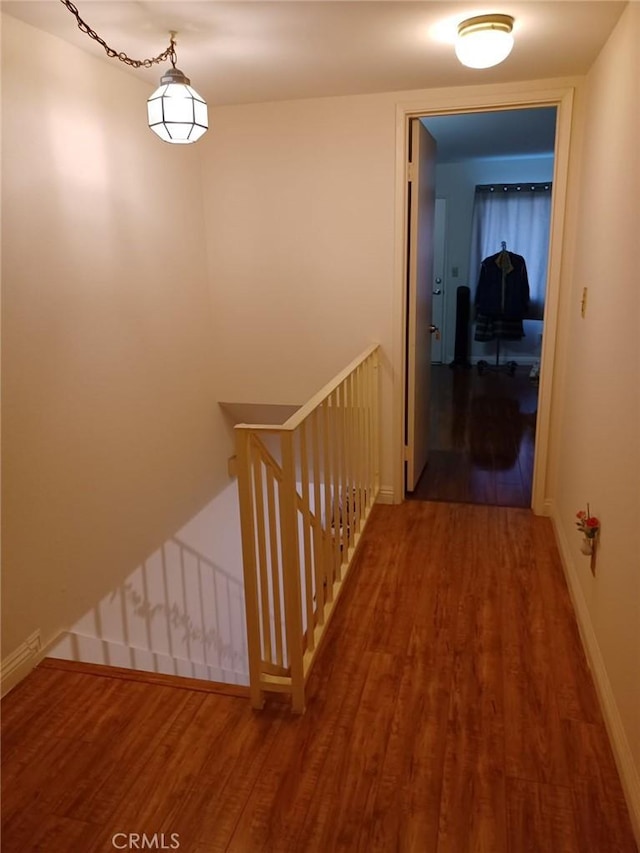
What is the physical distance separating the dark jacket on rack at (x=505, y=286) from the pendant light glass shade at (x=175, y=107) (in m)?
5.48

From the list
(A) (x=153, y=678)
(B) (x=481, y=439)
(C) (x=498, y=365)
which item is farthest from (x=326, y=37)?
(C) (x=498, y=365)

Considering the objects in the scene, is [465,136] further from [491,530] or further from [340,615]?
[340,615]

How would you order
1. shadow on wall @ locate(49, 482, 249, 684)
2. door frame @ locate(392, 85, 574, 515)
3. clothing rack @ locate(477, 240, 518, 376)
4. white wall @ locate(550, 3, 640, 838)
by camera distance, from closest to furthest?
white wall @ locate(550, 3, 640, 838)
shadow on wall @ locate(49, 482, 249, 684)
door frame @ locate(392, 85, 574, 515)
clothing rack @ locate(477, 240, 518, 376)

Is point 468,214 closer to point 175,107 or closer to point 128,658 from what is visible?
point 175,107

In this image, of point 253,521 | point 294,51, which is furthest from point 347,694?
point 294,51

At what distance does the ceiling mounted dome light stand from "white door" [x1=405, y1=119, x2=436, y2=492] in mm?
1055

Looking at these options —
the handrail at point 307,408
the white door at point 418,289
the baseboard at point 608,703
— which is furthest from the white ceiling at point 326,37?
the baseboard at point 608,703

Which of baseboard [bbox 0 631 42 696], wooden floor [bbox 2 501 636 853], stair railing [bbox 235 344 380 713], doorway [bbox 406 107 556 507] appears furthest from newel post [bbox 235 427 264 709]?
doorway [bbox 406 107 556 507]

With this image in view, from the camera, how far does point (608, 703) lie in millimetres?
1921

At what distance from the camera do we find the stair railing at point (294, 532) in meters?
1.93

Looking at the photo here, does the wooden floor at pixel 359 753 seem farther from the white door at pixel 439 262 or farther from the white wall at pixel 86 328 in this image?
the white door at pixel 439 262

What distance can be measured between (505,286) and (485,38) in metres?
5.25

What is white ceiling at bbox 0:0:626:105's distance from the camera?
80.3 inches

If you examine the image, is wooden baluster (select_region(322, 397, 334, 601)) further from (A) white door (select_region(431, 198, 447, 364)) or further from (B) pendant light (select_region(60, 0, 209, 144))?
(A) white door (select_region(431, 198, 447, 364))
